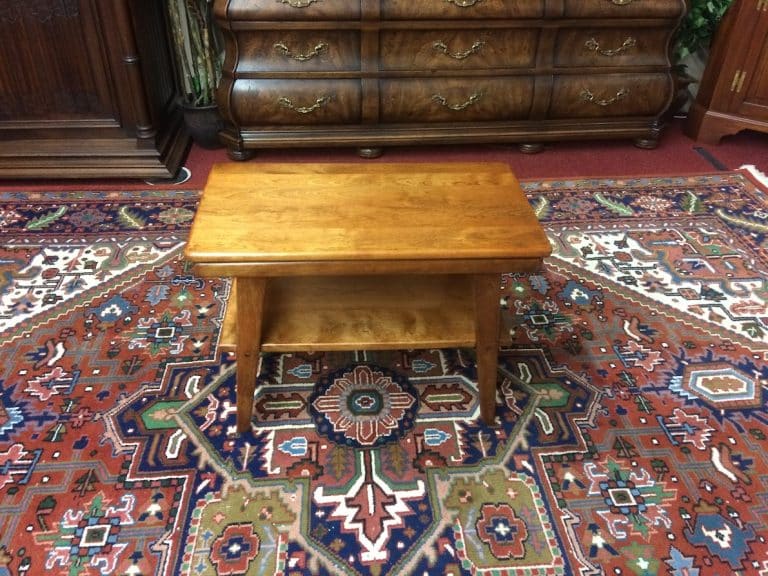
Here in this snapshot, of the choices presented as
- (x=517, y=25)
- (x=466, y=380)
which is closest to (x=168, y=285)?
(x=466, y=380)

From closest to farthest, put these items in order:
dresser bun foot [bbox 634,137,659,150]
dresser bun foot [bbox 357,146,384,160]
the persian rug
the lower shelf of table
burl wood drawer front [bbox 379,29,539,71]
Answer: the persian rug < the lower shelf of table < burl wood drawer front [bbox 379,29,539,71] < dresser bun foot [bbox 357,146,384,160] < dresser bun foot [bbox 634,137,659,150]

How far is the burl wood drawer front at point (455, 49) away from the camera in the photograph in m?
2.69

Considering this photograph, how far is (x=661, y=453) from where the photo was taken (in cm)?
153

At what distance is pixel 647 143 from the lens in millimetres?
3055

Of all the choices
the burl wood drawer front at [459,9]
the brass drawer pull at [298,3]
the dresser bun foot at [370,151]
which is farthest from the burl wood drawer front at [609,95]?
the brass drawer pull at [298,3]

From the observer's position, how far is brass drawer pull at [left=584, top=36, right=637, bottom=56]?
110 inches

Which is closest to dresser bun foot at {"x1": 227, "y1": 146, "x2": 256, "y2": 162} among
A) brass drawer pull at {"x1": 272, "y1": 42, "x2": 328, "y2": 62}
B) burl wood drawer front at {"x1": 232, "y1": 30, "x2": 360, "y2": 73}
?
burl wood drawer front at {"x1": 232, "y1": 30, "x2": 360, "y2": 73}

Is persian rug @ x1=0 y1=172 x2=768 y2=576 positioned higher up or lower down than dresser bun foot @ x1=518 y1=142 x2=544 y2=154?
lower down

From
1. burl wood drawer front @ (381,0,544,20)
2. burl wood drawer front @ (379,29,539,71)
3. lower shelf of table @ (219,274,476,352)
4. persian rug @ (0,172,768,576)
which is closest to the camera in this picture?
persian rug @ (0,172,768,576)

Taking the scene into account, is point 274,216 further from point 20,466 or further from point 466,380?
point 20,466

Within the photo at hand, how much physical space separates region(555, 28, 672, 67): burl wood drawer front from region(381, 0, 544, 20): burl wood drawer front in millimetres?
211

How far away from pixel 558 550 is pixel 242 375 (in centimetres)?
82

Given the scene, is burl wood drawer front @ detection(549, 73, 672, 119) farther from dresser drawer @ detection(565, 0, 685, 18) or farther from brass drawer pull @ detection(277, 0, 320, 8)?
brass drawer pull @ detection(277, 0, 320, 8)

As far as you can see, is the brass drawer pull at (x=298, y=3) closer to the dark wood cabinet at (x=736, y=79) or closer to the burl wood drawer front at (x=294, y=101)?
the burl wood drawer front at (x=294, y=101)
